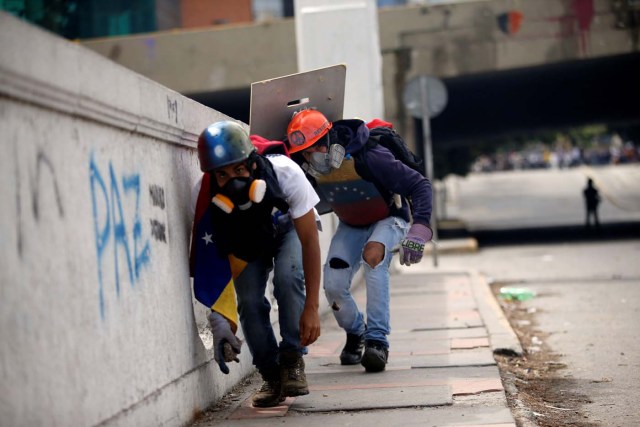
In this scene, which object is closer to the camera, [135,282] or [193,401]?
[135,282]

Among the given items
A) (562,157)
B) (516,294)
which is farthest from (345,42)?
(562,157)

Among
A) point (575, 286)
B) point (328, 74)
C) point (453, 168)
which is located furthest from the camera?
point (453, 168)

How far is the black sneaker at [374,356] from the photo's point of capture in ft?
21.7

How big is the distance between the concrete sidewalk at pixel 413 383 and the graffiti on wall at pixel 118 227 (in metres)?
1.04

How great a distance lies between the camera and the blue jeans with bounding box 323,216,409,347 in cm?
673

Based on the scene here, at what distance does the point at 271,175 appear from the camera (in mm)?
5297

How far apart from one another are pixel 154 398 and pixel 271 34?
61.3 ft

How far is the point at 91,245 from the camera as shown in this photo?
4117 mm

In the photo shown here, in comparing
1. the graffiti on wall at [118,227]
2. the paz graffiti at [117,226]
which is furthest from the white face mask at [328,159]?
the paz graffiti at [117,226]

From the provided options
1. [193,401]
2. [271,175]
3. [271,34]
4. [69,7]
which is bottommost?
[193,401]

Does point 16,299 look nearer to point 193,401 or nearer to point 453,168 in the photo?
point 193,401

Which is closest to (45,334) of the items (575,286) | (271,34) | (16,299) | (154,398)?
(16,299)

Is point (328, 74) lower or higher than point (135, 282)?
higher

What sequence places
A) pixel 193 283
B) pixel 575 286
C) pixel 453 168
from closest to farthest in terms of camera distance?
pixel 193 283, pixel 575 286, pixel 453 168
